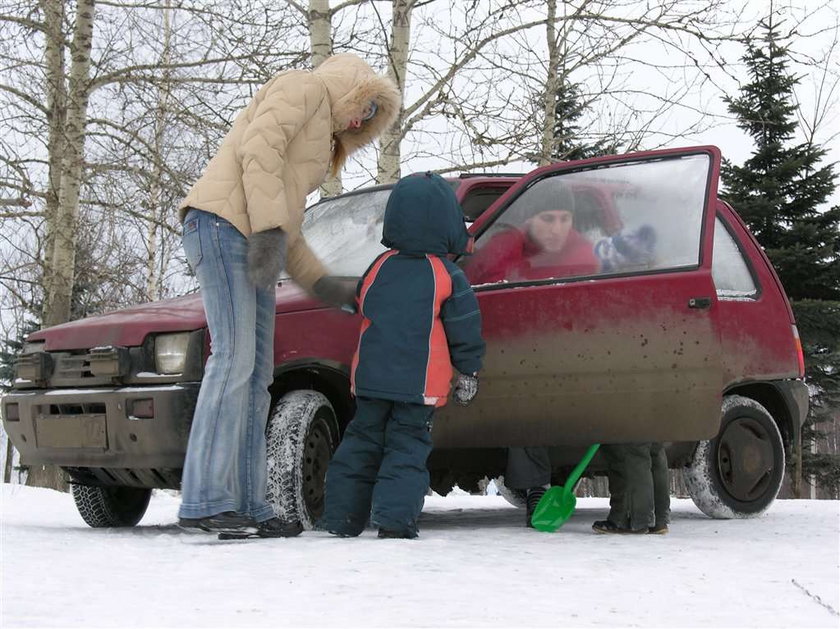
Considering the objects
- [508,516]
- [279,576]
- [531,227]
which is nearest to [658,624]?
[279,576]

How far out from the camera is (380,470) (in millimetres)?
3977

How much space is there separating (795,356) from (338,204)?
8.42ft

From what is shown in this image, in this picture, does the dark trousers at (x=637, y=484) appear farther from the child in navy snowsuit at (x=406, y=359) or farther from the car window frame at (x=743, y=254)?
the car window frame at (x=743, y=254)

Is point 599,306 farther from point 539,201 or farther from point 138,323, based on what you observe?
point 138,323

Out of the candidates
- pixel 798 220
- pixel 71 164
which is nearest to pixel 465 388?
pixel 71 164

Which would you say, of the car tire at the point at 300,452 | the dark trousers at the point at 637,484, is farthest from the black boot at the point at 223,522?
the dark trousers at the point at 637,484

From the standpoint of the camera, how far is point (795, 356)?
213 inches

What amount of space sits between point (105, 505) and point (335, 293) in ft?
6.24

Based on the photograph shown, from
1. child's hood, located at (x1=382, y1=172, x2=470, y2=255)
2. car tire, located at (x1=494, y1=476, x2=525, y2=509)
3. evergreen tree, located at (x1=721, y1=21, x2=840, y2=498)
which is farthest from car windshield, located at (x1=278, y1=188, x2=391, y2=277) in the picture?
evergreen tree, located at (x1=721, y1=21, x2=840, y2=498)

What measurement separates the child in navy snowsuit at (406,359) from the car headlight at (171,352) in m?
0.74

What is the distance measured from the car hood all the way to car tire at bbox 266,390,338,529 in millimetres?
431

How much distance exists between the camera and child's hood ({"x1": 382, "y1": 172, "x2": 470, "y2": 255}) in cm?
407

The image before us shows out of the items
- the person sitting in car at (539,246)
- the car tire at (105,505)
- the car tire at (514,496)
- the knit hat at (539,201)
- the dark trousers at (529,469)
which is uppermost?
the knit hat at (539,201)

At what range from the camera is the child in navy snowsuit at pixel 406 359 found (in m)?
3.96
